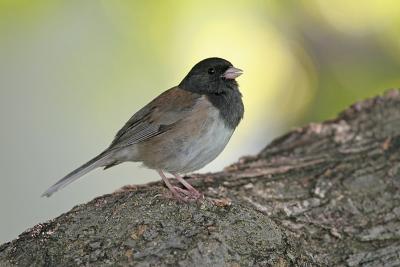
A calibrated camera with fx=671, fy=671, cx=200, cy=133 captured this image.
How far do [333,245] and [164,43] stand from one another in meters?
2.04

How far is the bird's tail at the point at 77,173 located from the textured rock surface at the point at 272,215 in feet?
0.89

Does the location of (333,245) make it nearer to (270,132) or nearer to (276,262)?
(276,262)

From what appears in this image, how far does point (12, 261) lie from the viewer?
99.9 inches

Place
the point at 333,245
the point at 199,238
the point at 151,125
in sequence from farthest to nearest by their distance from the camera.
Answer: the point at 151,125
the point at 333,245
the point at 199,238

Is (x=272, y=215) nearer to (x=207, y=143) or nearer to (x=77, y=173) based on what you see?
(x=207, y=143)

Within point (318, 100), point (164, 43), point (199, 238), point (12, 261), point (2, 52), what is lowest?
point (199, 238)

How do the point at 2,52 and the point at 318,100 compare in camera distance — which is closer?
the point at 2,52

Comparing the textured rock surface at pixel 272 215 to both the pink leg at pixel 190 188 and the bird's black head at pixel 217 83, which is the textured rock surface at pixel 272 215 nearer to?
the pink leg at pixel 190 188

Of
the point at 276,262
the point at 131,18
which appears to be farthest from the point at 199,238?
the point at 131,18

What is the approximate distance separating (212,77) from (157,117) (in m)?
0.38

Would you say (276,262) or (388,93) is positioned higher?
(388,93)

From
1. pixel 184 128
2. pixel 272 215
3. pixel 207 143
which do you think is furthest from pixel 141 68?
pixel 272 215

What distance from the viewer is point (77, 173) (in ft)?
10.7

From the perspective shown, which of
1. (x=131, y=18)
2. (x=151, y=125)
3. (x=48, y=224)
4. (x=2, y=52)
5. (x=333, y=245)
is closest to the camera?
(x=48, y=224)
